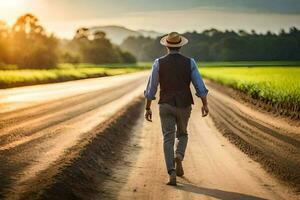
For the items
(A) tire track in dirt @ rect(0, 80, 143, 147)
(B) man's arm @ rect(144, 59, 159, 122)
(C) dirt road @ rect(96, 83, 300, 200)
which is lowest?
(A) tire track in dirt @ rect(0, 80, 143, 147)

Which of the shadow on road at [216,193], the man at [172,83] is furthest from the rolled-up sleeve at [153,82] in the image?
the shadow on road at [216,193]

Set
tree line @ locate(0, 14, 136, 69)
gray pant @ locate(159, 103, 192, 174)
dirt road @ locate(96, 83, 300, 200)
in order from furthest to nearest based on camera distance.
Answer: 1. tree line @ locate(0, 14, 136, 69)
2. gray pant @ locate(159, 103, 192, 174)
3. dirt road @ locate(96, 83, 300, 200)

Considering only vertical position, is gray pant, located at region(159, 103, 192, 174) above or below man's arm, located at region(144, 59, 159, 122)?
below

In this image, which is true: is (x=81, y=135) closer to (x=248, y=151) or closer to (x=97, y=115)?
(x=248, y=151)

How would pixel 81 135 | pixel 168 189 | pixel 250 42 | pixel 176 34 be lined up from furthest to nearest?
1. pixel 250 42
2. pixel 81 135
3. pixel 176 34
4. pixel 168 189

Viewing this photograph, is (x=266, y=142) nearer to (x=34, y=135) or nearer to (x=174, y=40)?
(x=34, y=135)

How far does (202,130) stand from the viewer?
16.4 meters

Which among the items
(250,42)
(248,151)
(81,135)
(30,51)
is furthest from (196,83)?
(250,42)

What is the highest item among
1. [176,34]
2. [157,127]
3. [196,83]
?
[176,34]

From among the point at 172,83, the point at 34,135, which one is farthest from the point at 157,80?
the point at 34,135

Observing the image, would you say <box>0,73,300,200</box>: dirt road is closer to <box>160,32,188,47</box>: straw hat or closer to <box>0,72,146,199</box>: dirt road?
<box>0,72,146,199</box>: dirt road

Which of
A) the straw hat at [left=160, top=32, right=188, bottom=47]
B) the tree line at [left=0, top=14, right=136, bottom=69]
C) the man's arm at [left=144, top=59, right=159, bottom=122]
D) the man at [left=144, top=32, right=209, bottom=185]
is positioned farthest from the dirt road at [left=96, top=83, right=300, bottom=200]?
the tree line at [left=0, top=14, right=136, bottom=69]

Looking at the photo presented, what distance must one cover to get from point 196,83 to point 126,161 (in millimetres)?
2682

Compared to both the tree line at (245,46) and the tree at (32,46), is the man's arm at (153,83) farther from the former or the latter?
the tree line at (245,46)
